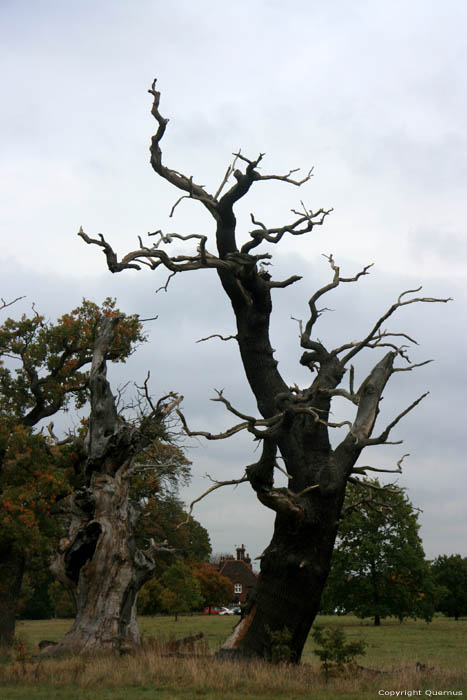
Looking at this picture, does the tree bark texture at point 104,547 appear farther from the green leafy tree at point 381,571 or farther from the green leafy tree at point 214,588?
the green leafy tree at point 214,588

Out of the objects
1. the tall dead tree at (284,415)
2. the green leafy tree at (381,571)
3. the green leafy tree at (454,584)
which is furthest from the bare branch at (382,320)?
the green leafy tree at (454,584)

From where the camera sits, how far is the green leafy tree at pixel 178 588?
5000 cm

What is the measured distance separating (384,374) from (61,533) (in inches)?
575

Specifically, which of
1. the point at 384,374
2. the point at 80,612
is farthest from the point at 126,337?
the point at 384,374

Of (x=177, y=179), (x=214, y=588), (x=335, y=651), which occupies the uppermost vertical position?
(x=177, y=179)

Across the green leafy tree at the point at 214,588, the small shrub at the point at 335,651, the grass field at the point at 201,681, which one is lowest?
the grass field at the point at 201,681

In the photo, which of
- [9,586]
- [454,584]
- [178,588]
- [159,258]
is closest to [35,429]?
[9,586]

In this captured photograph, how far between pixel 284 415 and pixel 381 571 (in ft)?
123

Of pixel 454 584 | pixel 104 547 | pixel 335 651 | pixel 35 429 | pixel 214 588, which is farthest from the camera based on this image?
pixel 214 588

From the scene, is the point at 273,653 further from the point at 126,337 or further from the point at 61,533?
the point at 126,337

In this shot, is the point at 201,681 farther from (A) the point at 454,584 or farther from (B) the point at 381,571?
(A) the point at 454,584

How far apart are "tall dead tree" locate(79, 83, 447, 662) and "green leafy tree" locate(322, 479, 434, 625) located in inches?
1338

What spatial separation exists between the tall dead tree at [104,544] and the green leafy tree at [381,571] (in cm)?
3169

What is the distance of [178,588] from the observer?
50.6 m
